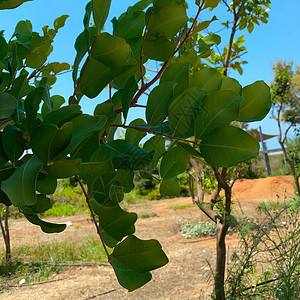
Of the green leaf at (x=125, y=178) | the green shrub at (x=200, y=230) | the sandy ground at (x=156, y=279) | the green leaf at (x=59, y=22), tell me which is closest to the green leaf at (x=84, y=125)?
the green leaf at (x=125, y=178)

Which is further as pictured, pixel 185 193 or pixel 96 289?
pixel 185 193

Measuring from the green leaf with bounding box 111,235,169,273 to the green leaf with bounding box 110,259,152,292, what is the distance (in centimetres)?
2

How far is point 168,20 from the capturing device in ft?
1.32

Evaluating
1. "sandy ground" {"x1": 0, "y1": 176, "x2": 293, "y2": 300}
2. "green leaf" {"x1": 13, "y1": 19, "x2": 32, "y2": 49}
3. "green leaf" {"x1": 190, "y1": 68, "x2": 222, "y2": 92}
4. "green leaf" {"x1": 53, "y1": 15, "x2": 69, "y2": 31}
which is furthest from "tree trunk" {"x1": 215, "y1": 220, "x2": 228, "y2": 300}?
"green leaf" {"x1": 190, "y1": 68, "x2": 222, "y2": 92}

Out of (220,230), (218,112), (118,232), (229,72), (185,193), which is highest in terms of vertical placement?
(229,72)

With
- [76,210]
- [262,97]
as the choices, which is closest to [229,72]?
[262,97]

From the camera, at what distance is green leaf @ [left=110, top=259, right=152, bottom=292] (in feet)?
1.23

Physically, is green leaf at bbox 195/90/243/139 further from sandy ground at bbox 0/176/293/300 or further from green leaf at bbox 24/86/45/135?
sandy ground at bbox 0/176/293/300

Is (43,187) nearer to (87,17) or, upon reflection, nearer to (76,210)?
(87,17)

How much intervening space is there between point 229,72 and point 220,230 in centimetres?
113

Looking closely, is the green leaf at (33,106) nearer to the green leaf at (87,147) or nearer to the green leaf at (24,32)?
the green leaf at (87,147)

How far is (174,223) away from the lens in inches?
272

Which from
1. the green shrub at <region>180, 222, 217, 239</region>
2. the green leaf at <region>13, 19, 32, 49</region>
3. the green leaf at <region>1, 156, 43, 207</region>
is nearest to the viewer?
the green leaf at <region>1, 156, 43, 207</region>

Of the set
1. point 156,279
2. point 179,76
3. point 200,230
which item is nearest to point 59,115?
point 179,76
